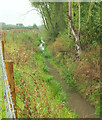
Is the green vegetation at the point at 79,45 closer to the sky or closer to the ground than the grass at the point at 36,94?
closer to the sky

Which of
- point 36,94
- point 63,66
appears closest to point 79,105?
point 36,94

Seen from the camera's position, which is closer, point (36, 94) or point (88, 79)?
point (36, 94)

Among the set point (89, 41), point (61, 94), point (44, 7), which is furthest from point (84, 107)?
point (44, 7)

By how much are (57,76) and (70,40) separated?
2.89 metres

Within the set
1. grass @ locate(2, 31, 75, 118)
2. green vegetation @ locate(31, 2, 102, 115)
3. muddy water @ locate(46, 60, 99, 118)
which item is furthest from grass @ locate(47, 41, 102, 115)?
grass @ locate(2, 31, 75, 118)

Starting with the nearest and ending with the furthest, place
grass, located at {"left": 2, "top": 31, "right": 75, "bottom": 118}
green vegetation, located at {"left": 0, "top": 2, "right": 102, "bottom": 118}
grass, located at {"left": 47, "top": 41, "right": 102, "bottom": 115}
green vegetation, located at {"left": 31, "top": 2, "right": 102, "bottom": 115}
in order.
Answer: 1. grass, located at {"left": 2, "top": 31, "right": 75, "bottom": 118}
2. green vegetation, located at {"left": 0, "top": 2, "right": 102, "bottom": 118}
3. grass, located at {"left": 47, "top": 41, "right": 102, "bottom": 115}
4. green vegetation, located at {"left": 31, "top": 2, "right": 102, "bottom": 115}

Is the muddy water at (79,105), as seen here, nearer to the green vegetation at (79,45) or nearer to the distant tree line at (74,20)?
the green vegetation at (79,45)

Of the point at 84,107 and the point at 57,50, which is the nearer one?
the point at 84,107

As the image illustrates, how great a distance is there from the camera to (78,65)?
23.6 feet

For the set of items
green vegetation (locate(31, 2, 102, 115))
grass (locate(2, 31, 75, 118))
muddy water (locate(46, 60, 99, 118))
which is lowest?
muddy water (locate(46, 60, 99, 118))

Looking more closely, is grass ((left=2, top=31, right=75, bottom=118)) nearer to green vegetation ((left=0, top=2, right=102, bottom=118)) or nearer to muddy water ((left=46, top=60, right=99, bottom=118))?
green vegetation ((left=0, top=2, right=102, bottom=118))

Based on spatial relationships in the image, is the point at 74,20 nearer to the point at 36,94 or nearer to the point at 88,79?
the point at 88,79

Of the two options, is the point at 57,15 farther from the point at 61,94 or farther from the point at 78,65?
the point at 61,94

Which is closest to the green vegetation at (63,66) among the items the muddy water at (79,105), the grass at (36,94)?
the grass at (36,94)
